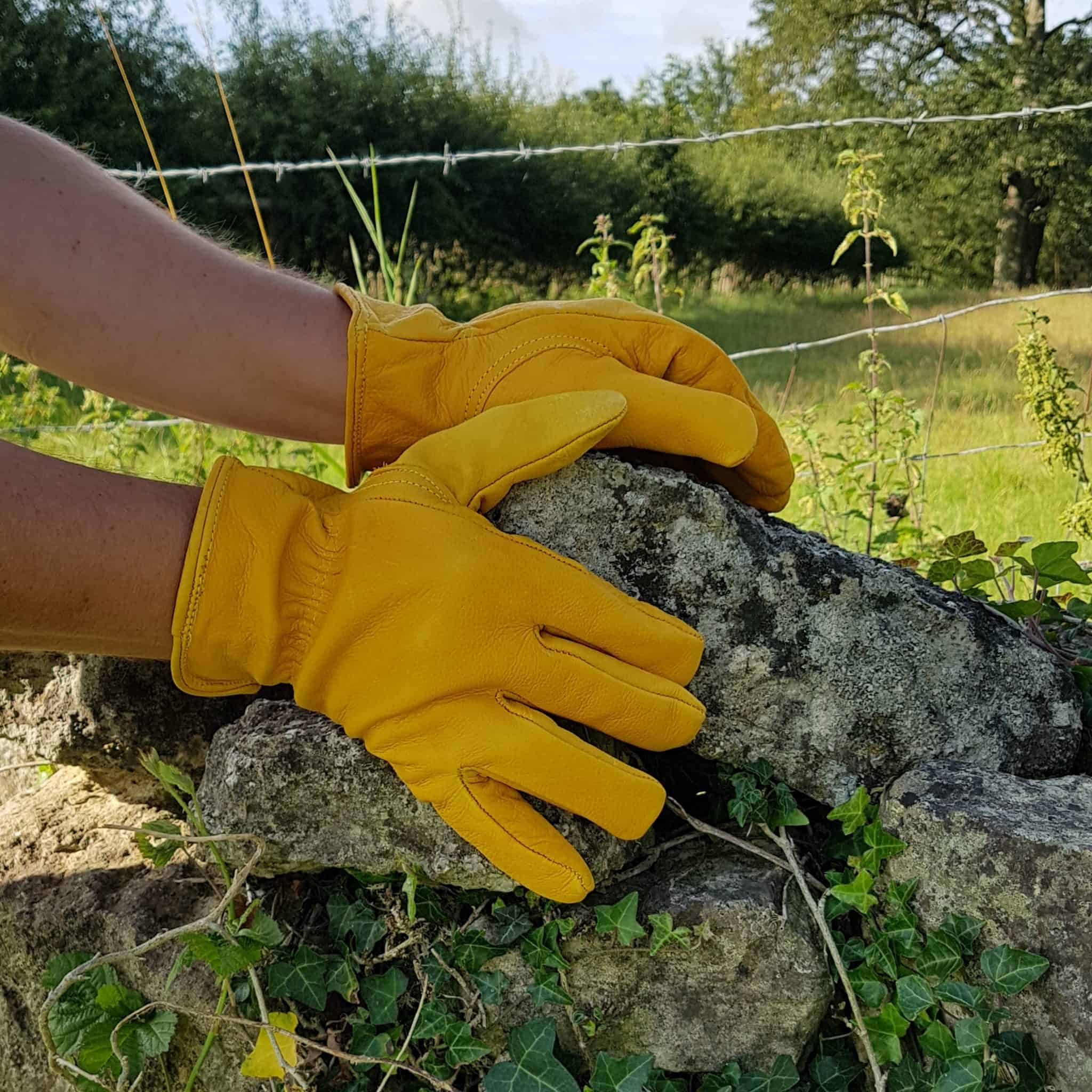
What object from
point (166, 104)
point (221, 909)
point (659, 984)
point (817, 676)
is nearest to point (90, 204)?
point (221, 909)

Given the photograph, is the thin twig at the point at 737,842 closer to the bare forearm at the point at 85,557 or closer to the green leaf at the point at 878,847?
the green leaf at the point at 878,847

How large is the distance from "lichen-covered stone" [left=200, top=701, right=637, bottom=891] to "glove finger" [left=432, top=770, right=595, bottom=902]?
0.08m

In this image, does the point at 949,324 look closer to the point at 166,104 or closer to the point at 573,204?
the point at 573,204

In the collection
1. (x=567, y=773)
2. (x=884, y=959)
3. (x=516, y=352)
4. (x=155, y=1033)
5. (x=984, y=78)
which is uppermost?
(x=984, y=78)

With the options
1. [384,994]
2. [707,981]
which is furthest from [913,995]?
[384,994]

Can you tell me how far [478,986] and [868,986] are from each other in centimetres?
56

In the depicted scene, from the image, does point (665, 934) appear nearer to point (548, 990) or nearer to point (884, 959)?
point (548, 990)

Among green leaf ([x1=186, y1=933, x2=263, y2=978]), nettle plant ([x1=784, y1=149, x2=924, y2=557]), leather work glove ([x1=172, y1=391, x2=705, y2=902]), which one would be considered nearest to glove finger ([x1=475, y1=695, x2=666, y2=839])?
leather work glove ([x1=172, y1=391, x2=705, y2=902])

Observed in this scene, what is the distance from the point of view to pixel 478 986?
4.66 feet

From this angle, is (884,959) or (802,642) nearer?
(884,959)

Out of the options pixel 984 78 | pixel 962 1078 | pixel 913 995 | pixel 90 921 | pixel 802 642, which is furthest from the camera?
pixel 984 78

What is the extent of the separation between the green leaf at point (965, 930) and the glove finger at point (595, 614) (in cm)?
50

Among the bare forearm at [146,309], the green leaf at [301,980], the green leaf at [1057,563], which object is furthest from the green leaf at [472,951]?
the green leaf at [1057,563]

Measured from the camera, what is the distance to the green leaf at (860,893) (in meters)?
1.36
